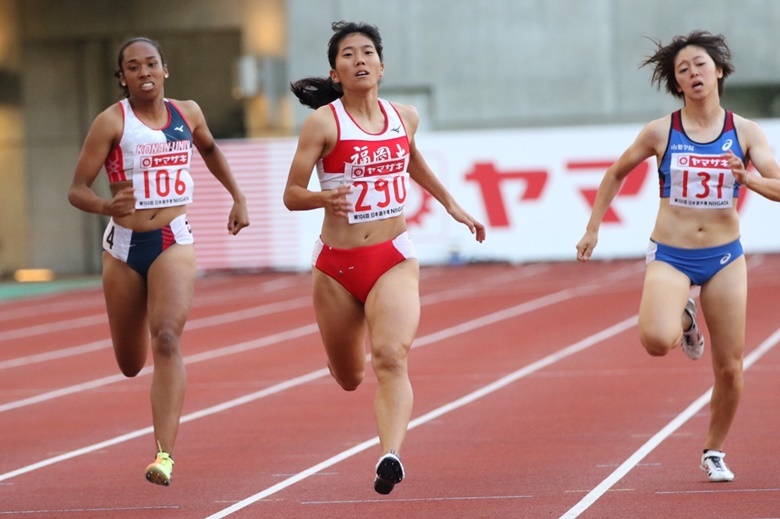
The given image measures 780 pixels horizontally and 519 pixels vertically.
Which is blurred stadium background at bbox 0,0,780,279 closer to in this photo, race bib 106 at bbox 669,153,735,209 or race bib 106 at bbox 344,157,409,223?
race bib 106 at bbox 669,153,735,209

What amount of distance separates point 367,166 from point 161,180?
1122 mm

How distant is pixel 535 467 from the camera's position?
842 centimetres

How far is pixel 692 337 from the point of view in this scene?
800cm

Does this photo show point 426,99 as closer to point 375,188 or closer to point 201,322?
point 201,322

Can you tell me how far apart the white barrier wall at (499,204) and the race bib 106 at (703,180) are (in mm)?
18993

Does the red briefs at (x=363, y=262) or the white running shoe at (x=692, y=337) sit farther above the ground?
the red briefs at (x=363, y=262)

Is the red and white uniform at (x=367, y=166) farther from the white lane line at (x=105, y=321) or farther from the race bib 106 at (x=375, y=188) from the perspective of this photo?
the white lane line at (x=105, y=321)

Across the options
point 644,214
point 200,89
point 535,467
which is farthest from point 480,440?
point 200,89

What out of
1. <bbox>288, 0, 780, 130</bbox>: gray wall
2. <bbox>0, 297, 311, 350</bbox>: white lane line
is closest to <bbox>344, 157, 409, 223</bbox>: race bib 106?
<bbox>0, 297, 311, 350</bbox>: white lane line

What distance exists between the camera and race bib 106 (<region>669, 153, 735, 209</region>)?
24.5 feet

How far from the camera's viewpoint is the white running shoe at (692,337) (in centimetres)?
784

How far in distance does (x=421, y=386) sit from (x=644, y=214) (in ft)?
47.8

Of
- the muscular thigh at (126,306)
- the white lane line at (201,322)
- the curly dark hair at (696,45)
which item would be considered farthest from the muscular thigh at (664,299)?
the white lane line at (201,322)

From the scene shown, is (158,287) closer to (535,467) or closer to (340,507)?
(340,507)
